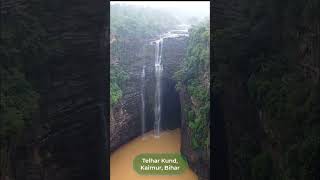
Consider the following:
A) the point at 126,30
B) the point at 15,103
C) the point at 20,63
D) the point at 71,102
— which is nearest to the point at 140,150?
the point at 71,102

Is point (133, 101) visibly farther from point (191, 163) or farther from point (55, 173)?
point (55, 173)

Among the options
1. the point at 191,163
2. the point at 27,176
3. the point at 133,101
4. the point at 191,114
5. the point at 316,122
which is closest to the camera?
the point at 316,122

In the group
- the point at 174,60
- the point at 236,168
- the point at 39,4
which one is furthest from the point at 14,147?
the point at 174,60

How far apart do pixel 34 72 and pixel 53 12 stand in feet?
3.55

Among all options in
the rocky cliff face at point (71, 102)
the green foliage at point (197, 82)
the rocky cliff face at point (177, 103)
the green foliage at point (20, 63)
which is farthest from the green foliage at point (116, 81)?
the green foliage at point (20, 63)

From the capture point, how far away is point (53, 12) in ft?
26.4

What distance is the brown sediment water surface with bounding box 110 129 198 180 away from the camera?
34.3 feet

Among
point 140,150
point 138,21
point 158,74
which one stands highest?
point 138,21

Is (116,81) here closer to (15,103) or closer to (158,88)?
(158,88)

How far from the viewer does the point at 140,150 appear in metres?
11.8

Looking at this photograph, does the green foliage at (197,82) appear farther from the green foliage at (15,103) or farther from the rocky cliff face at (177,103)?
the green foliage at (15,103)

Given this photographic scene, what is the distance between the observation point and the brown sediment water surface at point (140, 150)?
10455 millimetres

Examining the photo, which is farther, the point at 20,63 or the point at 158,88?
the point at 158,88

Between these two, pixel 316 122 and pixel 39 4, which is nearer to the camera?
pixel 316 122
